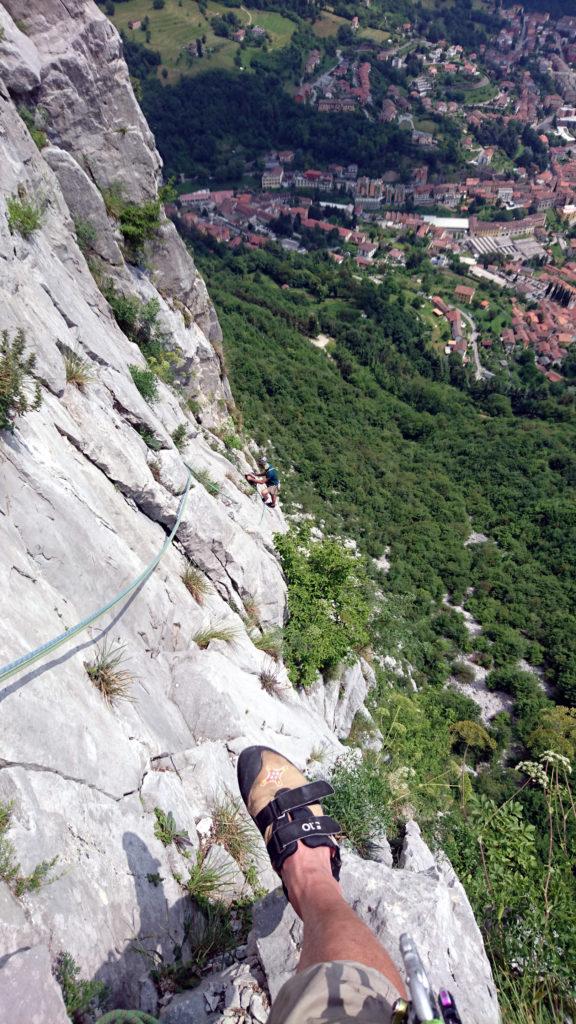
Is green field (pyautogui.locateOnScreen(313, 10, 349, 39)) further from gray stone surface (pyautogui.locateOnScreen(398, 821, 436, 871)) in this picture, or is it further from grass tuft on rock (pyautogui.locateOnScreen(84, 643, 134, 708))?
gray stone surface (pyautogui.locateOnScreen(398, 821, 436, 871))

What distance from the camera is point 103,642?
5023 mm

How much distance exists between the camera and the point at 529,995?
10.3ft

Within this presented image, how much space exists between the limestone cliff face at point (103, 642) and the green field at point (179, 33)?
181 metres

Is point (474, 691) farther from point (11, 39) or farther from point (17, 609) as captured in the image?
point (11, 39)

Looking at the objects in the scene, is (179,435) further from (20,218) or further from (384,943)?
(384,943)

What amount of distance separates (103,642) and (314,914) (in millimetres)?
2989

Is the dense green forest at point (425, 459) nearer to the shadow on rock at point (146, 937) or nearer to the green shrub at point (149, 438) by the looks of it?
the green shrub at point (149, 438)

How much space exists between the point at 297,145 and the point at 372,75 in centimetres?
4888

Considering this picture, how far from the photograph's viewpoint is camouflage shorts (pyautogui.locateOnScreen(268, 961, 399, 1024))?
2186mm

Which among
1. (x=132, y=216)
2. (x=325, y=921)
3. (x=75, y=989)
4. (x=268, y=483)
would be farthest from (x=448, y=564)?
(x=75, y=989)

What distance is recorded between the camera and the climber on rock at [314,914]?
2248 millimetres

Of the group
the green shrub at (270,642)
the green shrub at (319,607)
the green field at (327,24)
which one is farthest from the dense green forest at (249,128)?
the green shrub at (270,642)

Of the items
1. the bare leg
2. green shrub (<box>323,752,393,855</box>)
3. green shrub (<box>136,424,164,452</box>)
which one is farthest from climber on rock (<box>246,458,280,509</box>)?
the bare leg

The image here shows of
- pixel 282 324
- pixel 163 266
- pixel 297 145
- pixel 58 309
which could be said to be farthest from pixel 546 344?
pixel 297 145
